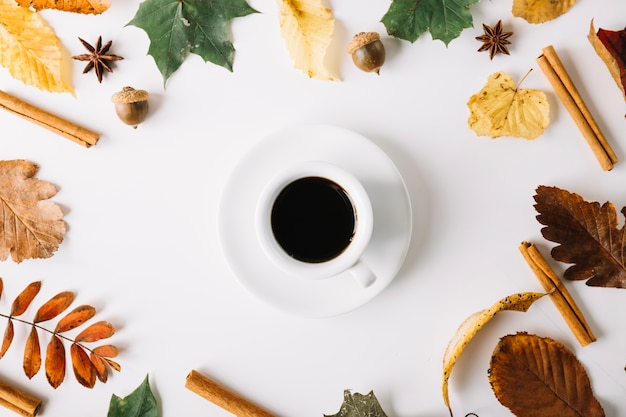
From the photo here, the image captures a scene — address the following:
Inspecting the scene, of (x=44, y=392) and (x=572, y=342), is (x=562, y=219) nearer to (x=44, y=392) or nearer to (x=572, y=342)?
(x=572, y=342)

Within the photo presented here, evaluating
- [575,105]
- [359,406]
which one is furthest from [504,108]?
[359,406]

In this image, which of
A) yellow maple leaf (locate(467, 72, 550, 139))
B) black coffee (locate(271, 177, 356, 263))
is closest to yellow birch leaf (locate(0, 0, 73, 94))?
black coffee (locate(271, 177, 356, 263))

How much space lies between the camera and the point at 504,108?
3.30 ft

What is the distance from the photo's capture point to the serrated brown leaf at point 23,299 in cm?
105

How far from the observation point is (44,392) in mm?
1066

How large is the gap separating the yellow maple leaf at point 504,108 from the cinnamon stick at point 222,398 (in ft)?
2.18

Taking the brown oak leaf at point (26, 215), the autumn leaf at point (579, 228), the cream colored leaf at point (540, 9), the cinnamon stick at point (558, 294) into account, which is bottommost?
the brown oak leaf at point (26, 215)

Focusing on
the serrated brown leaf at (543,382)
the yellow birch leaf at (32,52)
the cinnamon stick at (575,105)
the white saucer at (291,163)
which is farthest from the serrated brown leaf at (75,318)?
Result: the cinnamon stick at (575,105)

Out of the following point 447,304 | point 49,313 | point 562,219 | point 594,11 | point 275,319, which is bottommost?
point 49,313

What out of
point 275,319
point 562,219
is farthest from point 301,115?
point 562,219

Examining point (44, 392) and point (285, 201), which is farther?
point (44, 392)

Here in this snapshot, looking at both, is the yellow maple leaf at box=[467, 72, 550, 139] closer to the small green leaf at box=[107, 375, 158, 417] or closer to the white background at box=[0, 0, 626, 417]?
the white background at box=[0, 0, 626, 417]

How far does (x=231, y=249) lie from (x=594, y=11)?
0.79 meters

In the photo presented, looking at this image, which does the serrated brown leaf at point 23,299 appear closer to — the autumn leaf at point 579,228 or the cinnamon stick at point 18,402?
the cinnamon stick at point 18,402
